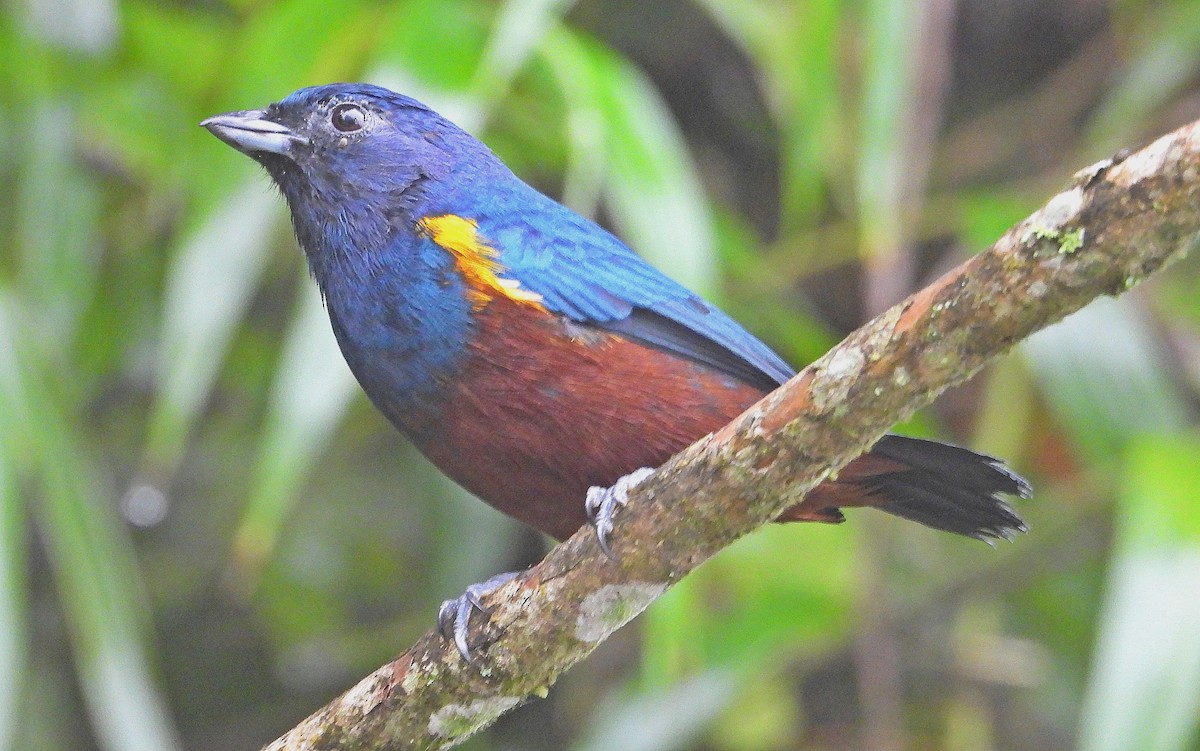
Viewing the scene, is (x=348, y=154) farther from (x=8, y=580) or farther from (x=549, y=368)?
(x=8, y=580)

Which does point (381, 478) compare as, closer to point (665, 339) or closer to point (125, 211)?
point (125, 211)

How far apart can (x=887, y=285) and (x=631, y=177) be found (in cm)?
159

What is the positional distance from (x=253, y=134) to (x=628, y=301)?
2.99ft

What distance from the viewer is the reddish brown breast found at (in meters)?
2.38

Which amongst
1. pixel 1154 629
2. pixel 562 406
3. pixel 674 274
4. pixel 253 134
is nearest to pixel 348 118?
pixel 253 134

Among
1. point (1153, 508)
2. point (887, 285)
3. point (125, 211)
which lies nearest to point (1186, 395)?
point (887, 285)

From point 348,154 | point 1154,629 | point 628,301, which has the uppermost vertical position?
point 348,154

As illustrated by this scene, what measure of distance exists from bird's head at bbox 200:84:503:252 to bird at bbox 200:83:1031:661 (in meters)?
0.07

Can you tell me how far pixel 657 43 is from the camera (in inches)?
202

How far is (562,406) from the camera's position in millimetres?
2383

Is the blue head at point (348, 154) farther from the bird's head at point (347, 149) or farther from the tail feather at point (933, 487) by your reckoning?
the tail feather at point (933, 487)

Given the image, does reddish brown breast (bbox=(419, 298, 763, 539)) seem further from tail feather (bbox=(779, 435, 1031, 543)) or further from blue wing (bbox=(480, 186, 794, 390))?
tail feather (bbox=(779, 435, 1031, 543))

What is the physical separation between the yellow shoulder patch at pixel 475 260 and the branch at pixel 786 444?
55cm

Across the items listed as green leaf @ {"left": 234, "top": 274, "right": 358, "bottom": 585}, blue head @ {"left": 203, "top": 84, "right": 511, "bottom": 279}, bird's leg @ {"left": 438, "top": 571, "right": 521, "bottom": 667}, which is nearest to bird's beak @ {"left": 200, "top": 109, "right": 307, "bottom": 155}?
blue head @ {"left": 203, "top": 84, "right": 511, "bottom": 279}
